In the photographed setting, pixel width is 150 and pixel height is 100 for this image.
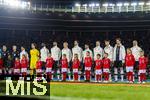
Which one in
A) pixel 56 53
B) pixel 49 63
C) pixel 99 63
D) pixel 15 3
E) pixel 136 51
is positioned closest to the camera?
pixel 99 63

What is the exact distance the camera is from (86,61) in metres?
19.0

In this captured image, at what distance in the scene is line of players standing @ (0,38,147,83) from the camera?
17938 millimetres

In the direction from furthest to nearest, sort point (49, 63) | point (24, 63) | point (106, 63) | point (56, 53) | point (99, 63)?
point (56, 53)
point (24, 63)
point (49, 63)
point (99, 63)
point (106, 63)

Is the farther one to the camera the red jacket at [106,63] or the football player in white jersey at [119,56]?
the football player in white jersey at [119,56]

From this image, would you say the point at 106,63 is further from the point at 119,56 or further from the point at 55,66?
the point at 55,66


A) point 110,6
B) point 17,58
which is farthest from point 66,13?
point 17,58

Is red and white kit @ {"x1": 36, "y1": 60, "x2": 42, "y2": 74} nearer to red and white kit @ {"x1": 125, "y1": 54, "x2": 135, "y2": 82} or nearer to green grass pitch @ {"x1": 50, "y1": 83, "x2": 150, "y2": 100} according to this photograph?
red and white kit @ {"x1": 125, "y1": 54, "x2": 135, "y2": 82}

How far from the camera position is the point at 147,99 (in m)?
8.59

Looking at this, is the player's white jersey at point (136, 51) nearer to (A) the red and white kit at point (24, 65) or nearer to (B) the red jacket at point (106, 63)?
(B) the red jacket at point (106, 63)

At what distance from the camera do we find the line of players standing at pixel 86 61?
58.9ft

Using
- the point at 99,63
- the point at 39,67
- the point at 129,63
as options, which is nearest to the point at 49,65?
the point at 39,67

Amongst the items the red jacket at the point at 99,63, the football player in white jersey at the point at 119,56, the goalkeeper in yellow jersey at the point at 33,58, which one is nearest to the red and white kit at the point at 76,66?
the red jacket at the point at 99,63

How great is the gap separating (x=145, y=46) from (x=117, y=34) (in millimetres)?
3428

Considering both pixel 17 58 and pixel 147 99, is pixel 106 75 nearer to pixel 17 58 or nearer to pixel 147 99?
pixel 17 58
